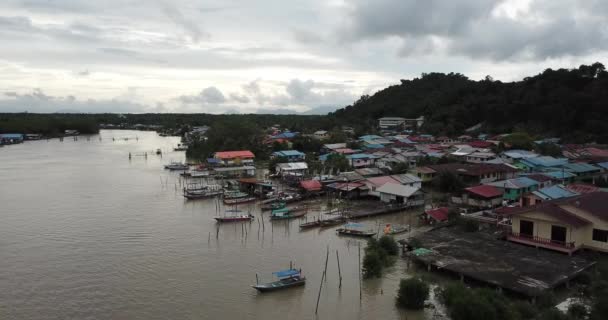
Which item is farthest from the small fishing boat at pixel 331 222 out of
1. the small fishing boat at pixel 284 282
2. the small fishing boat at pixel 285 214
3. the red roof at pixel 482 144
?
the red roof at pixel 482 144

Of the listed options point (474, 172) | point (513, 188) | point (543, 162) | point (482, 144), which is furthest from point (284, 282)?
point (482, 144)

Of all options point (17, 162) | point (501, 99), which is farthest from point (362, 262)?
point (501, 99)

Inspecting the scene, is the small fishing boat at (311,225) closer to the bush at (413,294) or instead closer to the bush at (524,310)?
the bush at (413,294)

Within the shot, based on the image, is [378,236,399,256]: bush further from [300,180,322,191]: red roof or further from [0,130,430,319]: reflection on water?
[300,180,322,191]: red roof

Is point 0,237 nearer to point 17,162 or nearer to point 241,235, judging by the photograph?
point 241,235

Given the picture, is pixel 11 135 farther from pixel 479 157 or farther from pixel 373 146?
pixel 479 157

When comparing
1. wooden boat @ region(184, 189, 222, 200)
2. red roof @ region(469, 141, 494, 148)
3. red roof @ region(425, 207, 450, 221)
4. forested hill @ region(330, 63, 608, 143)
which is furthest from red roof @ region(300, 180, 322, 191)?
forested hill @ region(330, 63, 608, 143)
